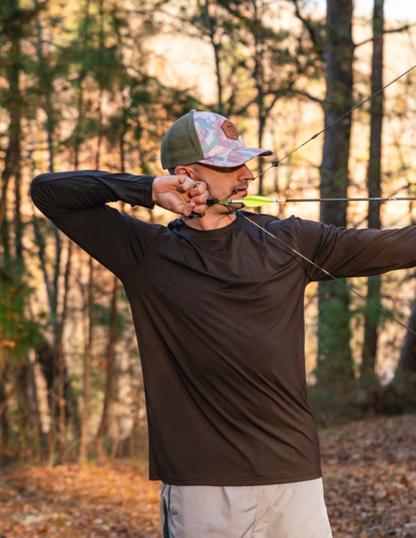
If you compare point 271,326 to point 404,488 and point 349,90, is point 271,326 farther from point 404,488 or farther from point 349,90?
point 349,90

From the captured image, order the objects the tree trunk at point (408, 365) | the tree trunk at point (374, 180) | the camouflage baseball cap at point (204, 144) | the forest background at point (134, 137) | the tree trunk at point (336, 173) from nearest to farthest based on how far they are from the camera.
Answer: the camouflage baseball cap at point (204, 144) → the forest background at point (134, 137) → the tree trunk at point (408, 365) → the tree trunk at point (336, 173) → the tree trunk at point (374, 180)

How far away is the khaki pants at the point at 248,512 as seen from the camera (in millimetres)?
1588

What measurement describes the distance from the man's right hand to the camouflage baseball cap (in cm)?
9

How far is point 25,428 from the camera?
23.6 ft

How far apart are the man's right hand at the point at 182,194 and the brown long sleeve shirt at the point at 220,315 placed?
0.23 feet

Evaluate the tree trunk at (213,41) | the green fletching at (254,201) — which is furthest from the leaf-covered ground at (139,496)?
the tree trunk at (213,41)

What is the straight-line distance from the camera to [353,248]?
181cm

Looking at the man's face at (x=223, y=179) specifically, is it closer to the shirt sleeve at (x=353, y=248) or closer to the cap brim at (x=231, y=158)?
the cap brim at (x=231, y=158)

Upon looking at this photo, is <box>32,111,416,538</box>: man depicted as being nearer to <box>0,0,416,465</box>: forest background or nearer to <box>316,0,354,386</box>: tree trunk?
<box>0,0,416,465</box>: forest background

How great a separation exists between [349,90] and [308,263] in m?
7.89

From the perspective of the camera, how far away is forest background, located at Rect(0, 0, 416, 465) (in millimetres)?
6520

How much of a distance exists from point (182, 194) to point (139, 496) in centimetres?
404

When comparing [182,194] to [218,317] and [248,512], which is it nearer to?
[218,317]

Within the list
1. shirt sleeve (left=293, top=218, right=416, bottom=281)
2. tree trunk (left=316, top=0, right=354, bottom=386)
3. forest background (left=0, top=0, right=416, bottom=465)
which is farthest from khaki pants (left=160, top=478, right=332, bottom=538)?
tree trunk (left=316, top=0, right=354, bottom=386)
